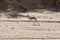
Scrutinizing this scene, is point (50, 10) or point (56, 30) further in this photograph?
point (50, 10)

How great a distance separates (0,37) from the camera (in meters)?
1.97

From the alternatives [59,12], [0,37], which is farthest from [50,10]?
[0,37]

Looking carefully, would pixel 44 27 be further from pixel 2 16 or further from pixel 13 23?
pixel 2 16

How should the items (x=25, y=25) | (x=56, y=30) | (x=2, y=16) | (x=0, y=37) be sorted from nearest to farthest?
(x=0, y=37) → (x=56, y=30) → (x=25, y=25) → (x=2, y=16)

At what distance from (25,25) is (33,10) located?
2.60 ft

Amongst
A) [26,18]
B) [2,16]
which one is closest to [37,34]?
[26,18]

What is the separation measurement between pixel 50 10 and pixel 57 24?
2.55ft

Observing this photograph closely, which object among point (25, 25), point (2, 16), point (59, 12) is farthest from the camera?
point (59, 12)

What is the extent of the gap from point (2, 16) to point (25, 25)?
1.77ft

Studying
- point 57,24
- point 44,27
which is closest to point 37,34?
point 44,27

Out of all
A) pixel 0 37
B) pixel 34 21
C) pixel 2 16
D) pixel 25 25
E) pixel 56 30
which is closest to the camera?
pixel 0 37

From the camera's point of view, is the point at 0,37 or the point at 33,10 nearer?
the point at 0,37

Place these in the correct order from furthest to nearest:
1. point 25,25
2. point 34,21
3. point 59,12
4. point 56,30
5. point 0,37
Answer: point 59,12 → point 34,21 → point 25,25 → point 56,30 → point 0,37

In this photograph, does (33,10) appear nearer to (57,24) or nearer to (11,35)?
(57,24)
